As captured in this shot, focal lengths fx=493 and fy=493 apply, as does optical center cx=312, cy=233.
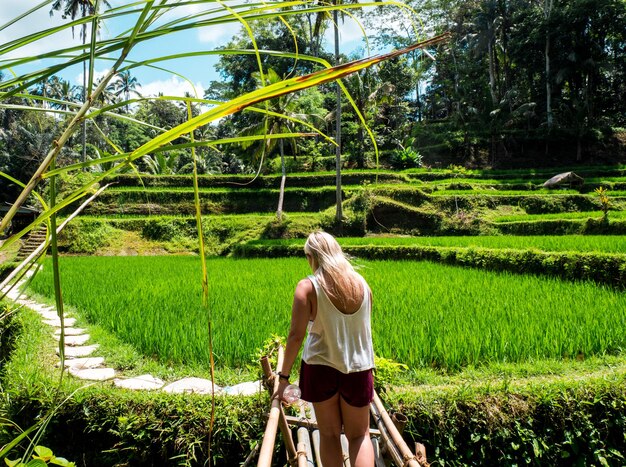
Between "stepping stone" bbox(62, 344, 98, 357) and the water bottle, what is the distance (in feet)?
10.3

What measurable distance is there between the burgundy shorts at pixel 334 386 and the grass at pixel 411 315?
1.79m

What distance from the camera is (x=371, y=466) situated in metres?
2.13

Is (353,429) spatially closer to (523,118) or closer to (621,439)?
(621,439)

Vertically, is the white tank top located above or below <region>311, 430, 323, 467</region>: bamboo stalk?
above

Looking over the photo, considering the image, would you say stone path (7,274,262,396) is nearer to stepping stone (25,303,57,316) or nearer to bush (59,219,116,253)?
stepping stone (25,303,57,316)

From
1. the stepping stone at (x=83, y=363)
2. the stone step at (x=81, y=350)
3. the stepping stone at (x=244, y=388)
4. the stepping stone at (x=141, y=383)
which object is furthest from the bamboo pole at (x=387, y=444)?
the stone step at (x=81, y=350)

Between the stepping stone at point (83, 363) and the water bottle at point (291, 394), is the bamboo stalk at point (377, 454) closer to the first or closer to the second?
the water bottle at point (291, 394)

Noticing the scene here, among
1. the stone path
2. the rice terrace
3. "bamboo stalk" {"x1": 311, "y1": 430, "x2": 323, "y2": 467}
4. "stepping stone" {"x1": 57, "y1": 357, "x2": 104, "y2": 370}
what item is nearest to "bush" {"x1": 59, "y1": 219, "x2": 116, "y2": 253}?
the rice terrace

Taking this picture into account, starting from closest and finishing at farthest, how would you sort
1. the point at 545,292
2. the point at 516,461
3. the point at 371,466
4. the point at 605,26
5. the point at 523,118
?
the point at 371,466
the point at 516,461
the point at 545,292
the point at 605,26
the point at 523,118

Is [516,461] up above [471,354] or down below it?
below

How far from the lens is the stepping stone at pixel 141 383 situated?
369cm

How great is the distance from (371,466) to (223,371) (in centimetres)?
204

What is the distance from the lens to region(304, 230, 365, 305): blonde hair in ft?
6.98

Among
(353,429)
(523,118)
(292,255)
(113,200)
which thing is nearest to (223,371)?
(353,429)
